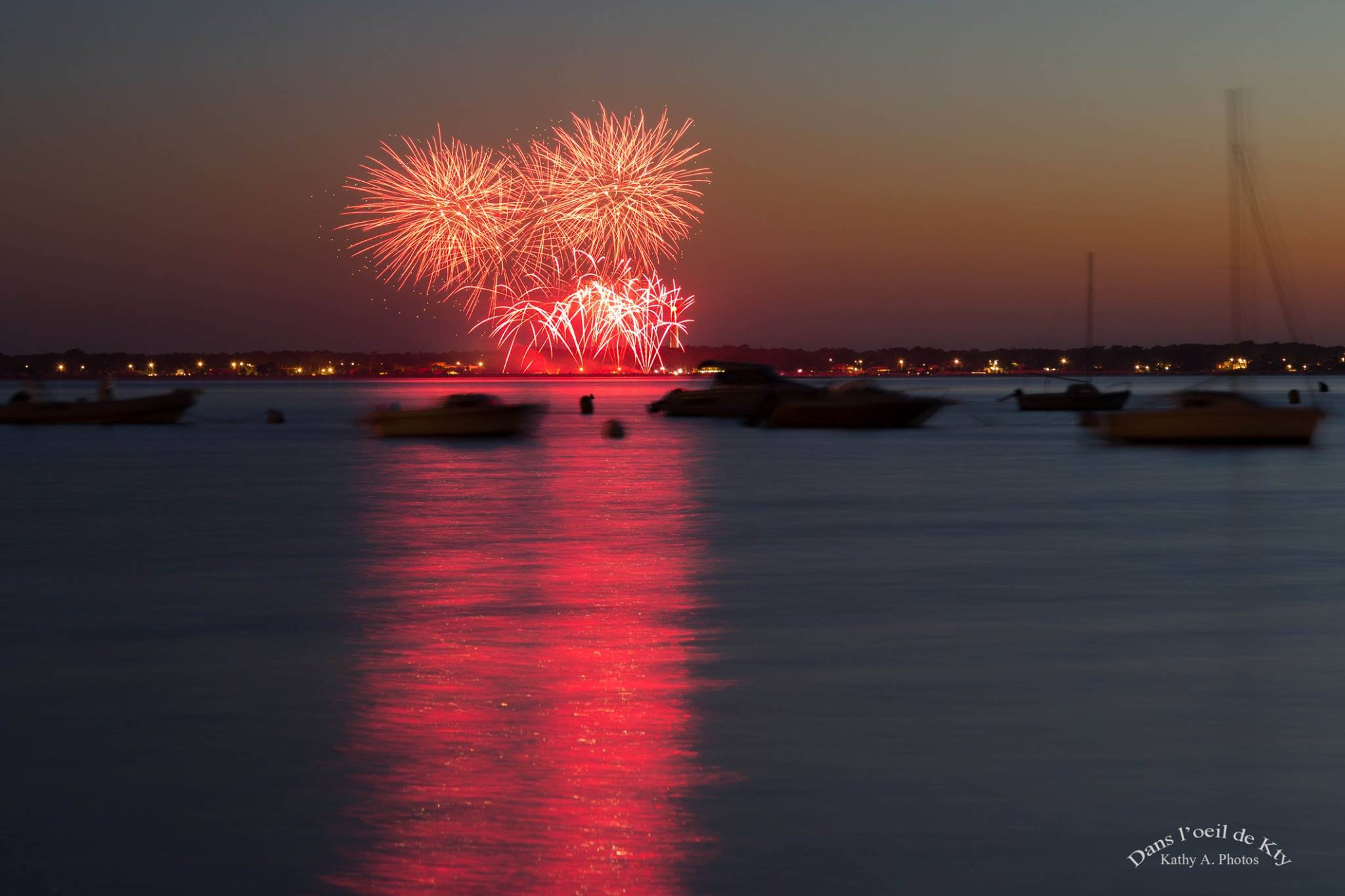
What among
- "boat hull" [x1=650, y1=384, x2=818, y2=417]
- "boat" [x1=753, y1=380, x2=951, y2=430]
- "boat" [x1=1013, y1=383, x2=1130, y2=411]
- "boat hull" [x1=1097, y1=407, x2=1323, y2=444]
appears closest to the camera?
"boat hull" [x1=1097, y1=407, x2=1323, y2=444]

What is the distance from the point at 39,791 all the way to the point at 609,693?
158 inches

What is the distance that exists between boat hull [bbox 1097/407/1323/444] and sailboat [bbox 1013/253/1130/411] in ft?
114


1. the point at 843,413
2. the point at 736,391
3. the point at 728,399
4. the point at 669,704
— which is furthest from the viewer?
the point at 728,399

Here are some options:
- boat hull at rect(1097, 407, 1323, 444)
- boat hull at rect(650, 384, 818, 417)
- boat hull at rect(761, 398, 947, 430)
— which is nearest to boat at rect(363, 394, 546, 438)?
boat hull at rect(761, 398, 947, 430)

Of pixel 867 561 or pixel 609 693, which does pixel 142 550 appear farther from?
pixel 609 693

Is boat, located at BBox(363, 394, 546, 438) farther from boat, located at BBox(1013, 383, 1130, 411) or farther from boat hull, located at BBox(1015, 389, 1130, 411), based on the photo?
boat, located at BBox(1013, 383, 1130, 411)

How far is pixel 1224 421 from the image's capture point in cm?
4953

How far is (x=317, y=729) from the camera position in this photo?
1025 cm

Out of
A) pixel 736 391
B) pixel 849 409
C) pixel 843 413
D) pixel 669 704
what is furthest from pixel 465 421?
pixel 669 704

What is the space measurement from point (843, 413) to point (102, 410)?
34.5 meters

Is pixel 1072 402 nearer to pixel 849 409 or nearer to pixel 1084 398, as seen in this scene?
pixel 1084 398

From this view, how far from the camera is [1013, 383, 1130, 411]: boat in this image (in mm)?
92250

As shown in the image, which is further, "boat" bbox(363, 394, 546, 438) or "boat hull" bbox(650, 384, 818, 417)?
"boat hull" bbox(650, 384, 818, 417)

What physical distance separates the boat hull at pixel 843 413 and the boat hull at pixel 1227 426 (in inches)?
567
